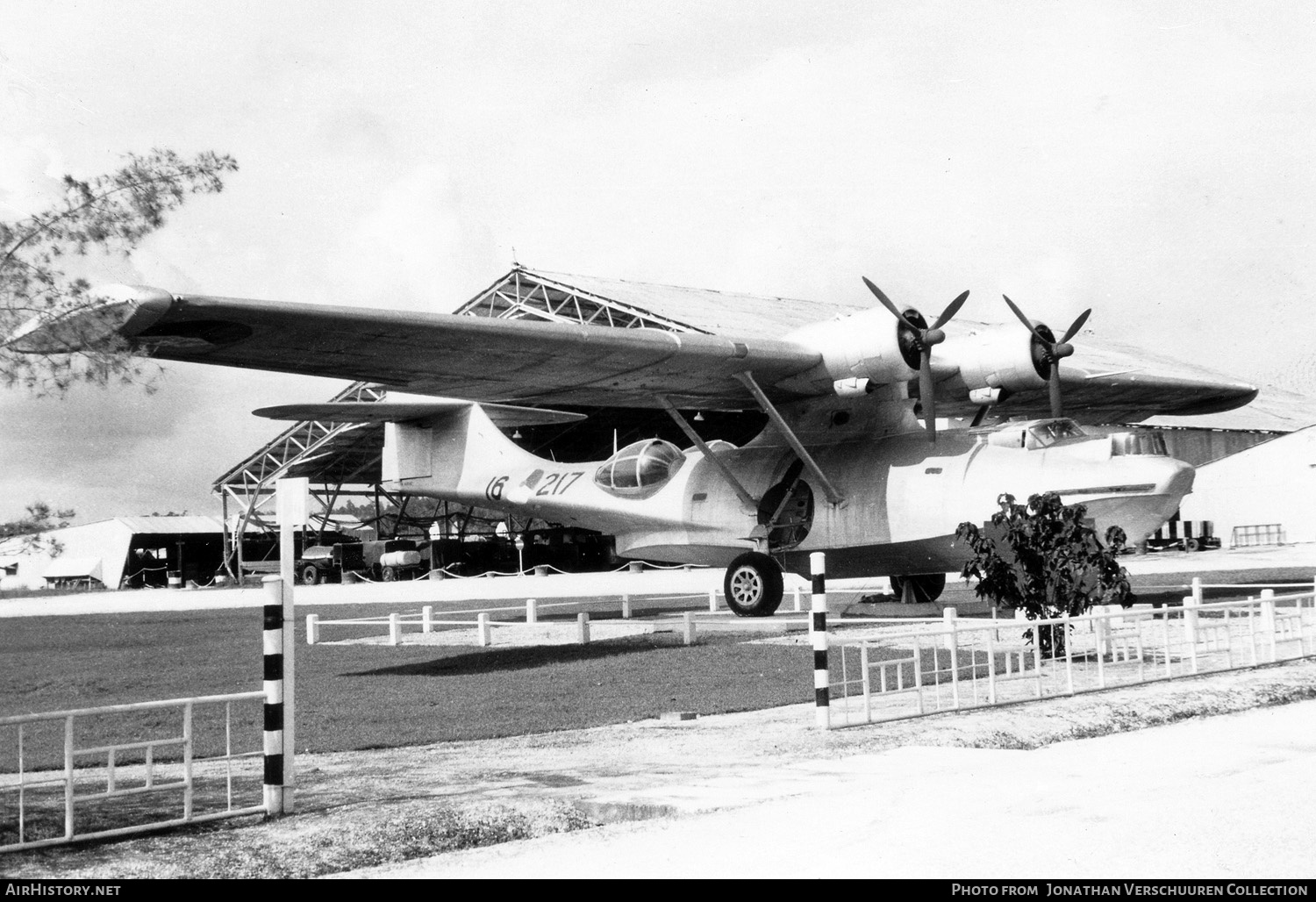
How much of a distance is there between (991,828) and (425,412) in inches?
892

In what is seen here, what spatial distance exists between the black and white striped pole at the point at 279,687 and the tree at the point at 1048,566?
8.72 m

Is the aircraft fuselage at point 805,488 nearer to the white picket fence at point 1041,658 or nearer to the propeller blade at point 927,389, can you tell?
the propeller blade at point 927,389

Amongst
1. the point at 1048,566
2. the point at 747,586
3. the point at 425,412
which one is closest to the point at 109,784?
the point at 1048,566

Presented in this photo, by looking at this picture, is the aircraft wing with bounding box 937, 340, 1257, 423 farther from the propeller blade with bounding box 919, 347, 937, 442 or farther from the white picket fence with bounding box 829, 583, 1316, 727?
the white picket fence with bounding box 829, 583, 1316, 727

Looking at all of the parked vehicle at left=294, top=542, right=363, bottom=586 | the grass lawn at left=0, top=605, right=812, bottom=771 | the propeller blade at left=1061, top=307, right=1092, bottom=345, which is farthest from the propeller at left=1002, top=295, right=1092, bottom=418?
the parked vehicle at left=294, top=542, right=363, bottom=586

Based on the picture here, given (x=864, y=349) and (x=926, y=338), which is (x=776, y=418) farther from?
(x=926, y=338)

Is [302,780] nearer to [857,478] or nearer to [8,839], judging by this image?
[8,839]

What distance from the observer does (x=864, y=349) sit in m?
20.3

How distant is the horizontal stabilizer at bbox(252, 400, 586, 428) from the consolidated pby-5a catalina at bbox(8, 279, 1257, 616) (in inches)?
3.8

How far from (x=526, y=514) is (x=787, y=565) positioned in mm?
6691

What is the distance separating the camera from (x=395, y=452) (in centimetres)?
2750

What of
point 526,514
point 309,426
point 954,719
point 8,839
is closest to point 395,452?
point 526,514

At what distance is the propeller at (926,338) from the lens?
65.3 ft

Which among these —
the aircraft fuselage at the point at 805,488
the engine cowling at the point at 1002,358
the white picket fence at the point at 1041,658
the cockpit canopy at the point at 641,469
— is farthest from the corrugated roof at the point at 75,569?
the white picket fence at the point at 1041,658
